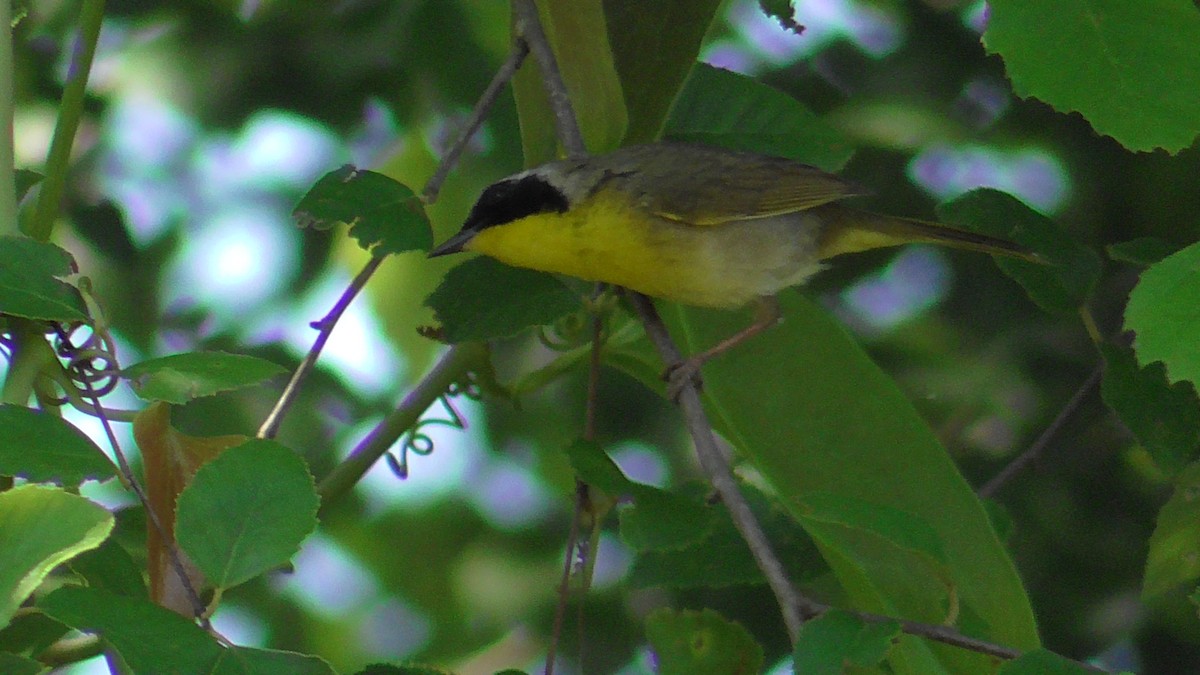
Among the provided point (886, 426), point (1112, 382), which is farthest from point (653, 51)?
point (1112, 382)

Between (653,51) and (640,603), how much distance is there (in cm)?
87

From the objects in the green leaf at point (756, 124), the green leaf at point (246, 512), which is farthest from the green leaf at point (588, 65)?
the green leaf at point (246, 512)

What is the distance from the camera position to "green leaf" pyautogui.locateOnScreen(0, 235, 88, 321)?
2.65 feet

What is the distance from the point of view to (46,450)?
30.3 inches

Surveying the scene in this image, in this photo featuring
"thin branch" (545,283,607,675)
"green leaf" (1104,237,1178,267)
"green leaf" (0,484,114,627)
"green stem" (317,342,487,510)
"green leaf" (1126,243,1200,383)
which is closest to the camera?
"green leaf" (0,484,114,627)

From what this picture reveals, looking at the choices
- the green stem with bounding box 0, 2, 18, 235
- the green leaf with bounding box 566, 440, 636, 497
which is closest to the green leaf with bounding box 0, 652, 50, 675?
the green stem with bounding box 0, 2, 18, 235

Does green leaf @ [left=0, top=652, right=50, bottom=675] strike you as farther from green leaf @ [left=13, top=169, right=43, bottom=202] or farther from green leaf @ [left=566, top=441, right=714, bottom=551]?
green leaf @ [left=13, top=169, right=43, bottom=202]

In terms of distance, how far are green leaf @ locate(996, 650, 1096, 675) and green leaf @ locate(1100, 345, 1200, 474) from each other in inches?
18.4

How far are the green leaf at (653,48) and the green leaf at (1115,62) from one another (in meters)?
0.46

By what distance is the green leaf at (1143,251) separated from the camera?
1.13 m

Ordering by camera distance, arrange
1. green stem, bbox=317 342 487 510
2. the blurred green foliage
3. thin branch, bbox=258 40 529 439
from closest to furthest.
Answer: thin branch, bbox=258 40 529 439 → green stem, bbox=317 342 487 510 → the blurred green foliage

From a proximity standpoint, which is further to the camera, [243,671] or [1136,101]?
[1136,101]

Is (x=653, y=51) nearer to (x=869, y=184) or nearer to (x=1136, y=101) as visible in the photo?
(x=1136, y=101)

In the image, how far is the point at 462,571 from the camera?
1923 millimetres
